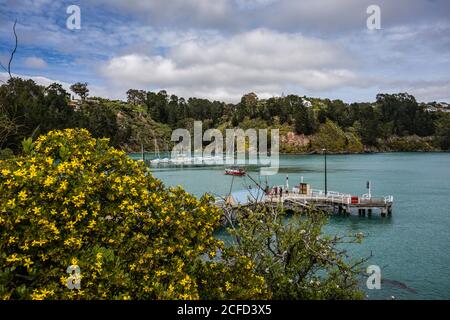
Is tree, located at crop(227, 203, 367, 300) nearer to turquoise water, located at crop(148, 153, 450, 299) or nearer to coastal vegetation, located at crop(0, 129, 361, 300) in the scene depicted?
coastal vegetation, located at crop(0, 129, 361, 300)

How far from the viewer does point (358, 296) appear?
46.1 ft

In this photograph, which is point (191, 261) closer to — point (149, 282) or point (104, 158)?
point (149, 282)

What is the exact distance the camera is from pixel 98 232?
27.2 feet

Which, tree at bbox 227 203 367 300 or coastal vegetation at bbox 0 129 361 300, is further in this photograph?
tree at bbox 227 203 367 300

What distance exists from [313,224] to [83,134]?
28.8ft

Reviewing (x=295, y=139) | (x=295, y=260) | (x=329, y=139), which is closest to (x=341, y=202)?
(x=295, y=260)

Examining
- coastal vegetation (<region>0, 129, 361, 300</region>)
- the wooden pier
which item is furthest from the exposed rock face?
coastal vegetation (<region>0, 129, 361, 300</region>)

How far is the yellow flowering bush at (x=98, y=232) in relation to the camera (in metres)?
7.21

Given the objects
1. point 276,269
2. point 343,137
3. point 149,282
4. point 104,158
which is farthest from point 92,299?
point 343,137

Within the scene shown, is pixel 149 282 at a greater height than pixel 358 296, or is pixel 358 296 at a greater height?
pixel 149 282

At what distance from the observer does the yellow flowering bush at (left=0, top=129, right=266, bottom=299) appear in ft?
23.7

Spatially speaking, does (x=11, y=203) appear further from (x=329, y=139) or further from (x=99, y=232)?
(x=329, y=139)
